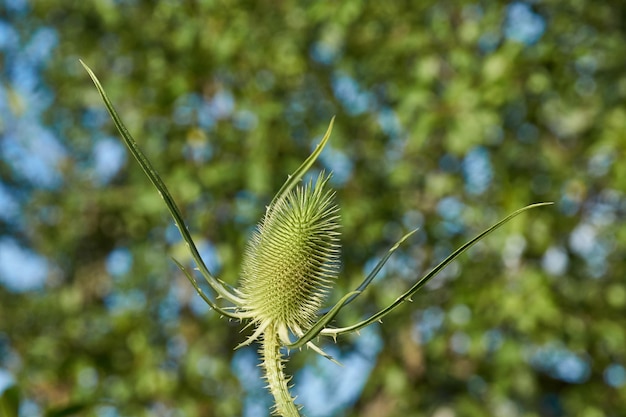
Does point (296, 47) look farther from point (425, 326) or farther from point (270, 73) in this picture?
point (425, 326)

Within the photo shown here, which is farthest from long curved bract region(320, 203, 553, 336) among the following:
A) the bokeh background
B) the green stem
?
the bokeh background

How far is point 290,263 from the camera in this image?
77 centimetres

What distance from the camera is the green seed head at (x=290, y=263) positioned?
0.73 meters

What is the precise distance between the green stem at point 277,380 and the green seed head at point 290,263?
6cm

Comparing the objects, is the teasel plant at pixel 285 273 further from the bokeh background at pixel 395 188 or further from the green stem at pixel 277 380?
the bokeh background at pixel 395 188

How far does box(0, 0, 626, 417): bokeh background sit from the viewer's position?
2.55 m

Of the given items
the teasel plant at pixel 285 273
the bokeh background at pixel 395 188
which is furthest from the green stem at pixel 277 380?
the bokeh background at pixel 395 188

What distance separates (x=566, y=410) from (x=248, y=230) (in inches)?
44.3

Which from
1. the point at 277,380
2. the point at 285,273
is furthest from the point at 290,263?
the point at 277,380

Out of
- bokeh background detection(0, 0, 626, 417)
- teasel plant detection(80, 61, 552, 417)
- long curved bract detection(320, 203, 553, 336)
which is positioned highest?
bokeh background detection(0, 0, 626, 417)

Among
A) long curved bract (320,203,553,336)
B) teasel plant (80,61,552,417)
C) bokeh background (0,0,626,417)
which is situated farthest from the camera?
bokeh background (0,0,626,417)

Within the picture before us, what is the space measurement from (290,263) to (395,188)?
194cm

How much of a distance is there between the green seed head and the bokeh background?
65.8 inches

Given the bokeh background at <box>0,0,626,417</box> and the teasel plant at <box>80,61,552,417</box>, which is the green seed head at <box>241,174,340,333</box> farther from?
the bokeh background at <box>0,0,626,417</box>
